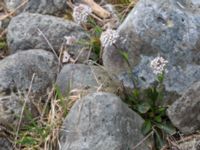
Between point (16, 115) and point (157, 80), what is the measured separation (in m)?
0.72

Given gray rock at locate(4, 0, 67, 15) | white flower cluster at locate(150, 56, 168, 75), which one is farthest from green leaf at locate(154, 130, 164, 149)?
gray rock at locate(4, 0, 67, 15)

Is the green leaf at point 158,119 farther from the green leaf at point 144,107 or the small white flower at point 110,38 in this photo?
the small white flower at point 110,38

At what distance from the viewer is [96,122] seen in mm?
2625

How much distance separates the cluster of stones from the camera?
8.68ft

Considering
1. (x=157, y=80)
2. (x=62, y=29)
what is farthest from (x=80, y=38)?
(x=157, y=80)

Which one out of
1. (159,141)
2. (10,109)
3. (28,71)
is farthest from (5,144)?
(159,141)

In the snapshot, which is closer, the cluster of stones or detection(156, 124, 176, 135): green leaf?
the cluster of stones

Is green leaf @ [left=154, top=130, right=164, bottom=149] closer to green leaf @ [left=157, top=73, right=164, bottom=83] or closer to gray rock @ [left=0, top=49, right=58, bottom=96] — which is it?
green leaf @ [left=157, top=73, right=164, bottom=83]

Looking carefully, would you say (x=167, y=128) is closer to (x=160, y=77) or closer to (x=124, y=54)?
(x=160, y=77)

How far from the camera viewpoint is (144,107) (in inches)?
112

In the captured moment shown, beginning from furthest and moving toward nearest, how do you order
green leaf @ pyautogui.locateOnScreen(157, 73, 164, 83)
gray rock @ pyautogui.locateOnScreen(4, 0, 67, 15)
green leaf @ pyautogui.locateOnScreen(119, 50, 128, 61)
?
gray rock @ pyautogui.locateOnScreen(4, 0, 67, 15), green leaf @ pyautogui.locateOnScreen(119, 50, 128, 61), green leaf @ pyautogui.locateOnScreen(157, 73, 164, 83)

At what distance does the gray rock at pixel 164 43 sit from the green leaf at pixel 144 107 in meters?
0.09

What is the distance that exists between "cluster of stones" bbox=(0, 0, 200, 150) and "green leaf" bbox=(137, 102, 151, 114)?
75mm

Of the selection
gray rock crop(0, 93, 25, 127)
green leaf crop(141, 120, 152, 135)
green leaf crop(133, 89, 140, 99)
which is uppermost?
green leaf crop(133, 89, 140, 99)
